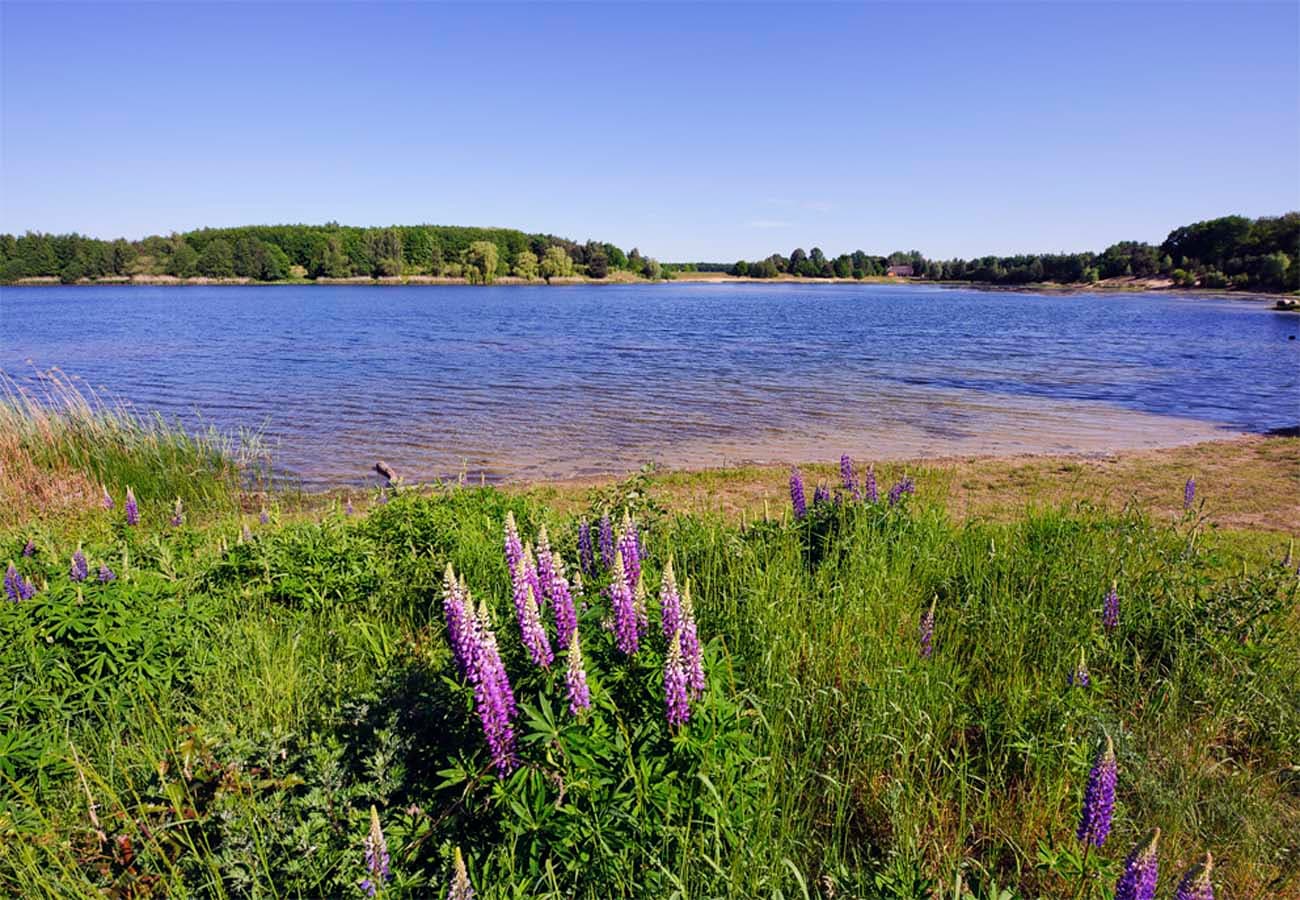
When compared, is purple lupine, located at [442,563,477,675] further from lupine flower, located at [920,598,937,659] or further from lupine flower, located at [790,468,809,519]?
lupine flower, located at [790,468,809,519]

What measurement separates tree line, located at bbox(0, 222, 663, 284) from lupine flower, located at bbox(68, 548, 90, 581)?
14074 cm

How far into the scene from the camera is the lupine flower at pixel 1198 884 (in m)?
2.03

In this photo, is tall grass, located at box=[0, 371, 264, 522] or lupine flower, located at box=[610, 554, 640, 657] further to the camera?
tall grass, located at box=[0, 371, 264, 522]

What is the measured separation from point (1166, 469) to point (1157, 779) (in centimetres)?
1180

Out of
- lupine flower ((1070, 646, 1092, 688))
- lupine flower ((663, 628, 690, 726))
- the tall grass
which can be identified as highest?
lupine flower ((663, 628, 690, 726))

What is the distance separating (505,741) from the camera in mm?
2535

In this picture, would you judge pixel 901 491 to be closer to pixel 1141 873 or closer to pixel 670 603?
pixel 670 603

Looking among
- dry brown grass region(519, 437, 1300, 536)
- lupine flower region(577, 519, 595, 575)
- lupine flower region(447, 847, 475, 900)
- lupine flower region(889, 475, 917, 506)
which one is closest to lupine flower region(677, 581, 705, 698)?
lupine flower region(447, 847, 475, 900)

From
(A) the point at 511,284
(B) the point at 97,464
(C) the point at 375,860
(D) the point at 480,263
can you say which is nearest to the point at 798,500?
(C) the point at 375,860

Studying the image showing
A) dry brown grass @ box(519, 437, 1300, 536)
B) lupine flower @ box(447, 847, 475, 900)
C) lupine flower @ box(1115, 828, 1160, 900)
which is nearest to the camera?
lupine flower @ box(447, 847, 475, 900)

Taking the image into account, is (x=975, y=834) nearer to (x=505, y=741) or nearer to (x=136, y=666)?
(x=505, y=741)

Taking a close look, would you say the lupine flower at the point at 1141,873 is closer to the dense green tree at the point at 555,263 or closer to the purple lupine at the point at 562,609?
the purple lupine at the point at 562,609

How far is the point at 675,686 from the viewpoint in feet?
8.46

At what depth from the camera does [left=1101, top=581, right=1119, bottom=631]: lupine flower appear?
14.8ft
